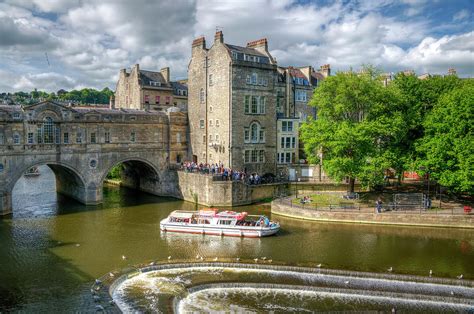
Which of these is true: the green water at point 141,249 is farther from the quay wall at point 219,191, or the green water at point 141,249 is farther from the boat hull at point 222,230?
the quay wall at point 219,191

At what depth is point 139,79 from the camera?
71812mm

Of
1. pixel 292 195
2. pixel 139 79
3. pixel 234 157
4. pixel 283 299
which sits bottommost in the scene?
pixel 283 299

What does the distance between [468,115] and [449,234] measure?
1171cm

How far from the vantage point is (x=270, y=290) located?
26.2 metres

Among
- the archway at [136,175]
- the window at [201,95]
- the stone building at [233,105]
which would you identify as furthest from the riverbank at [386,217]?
the archway at [136,175]

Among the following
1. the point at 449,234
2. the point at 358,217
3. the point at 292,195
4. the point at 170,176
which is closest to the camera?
the point at 449,234

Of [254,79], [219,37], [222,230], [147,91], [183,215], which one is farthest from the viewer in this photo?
[147,91]

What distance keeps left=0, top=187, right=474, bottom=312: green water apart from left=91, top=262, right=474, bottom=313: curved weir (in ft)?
6.27

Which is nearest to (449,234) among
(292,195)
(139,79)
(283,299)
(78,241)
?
(292,195)

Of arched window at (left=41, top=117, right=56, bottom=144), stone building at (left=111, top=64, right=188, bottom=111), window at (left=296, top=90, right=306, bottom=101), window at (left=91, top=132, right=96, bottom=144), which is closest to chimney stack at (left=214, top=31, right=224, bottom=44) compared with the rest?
window at (left=296, top=90, right=306, bottom=101)

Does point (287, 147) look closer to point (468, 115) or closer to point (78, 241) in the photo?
point (468, 115)

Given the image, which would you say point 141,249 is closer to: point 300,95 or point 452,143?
point 452,143

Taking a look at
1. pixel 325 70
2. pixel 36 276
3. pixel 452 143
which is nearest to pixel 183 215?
pixel 36 276

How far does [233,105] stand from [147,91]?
80.0 ft
